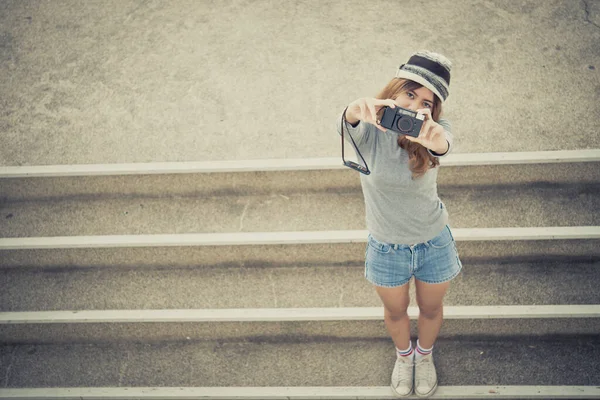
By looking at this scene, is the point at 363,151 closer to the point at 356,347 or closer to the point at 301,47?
the point at 356,347

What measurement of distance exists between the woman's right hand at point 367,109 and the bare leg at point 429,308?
2.37 ft

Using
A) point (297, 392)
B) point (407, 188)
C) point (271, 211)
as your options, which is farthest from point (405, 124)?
point (297, 392)

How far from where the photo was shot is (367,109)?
1447mm

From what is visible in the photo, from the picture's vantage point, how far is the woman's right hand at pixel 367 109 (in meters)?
1.44

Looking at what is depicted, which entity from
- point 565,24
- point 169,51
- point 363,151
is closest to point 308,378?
point 363,151

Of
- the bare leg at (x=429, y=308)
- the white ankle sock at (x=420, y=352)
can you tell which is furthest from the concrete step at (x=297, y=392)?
the bare leg at (x=429, y=308)

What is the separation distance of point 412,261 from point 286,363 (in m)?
1.02

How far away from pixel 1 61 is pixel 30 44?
218 millimetres

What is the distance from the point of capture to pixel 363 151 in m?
1.61

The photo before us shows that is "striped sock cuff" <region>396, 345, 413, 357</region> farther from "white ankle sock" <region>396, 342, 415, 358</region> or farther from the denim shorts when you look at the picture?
the denim shorts

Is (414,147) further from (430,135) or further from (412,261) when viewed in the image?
(412,261)

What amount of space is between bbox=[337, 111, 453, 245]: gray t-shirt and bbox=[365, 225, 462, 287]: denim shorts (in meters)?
0.05

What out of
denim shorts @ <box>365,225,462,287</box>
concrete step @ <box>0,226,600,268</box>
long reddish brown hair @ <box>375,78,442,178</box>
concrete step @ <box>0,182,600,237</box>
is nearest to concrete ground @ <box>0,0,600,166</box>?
concrete step @ <box>0,182,600,237</box>

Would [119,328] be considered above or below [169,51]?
below
